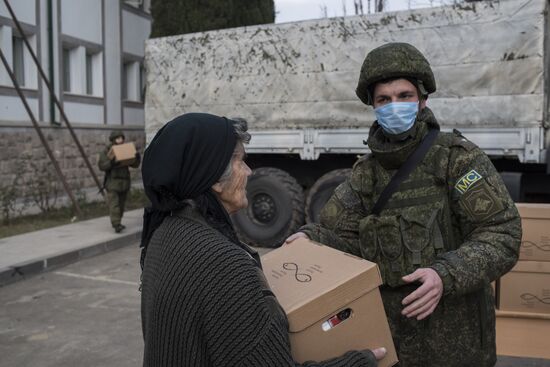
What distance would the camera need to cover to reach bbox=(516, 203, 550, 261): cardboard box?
10.1 feet

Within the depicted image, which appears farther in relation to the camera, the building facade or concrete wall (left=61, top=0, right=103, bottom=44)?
concrete wall (left=61, top=0, right=103, bottom=44)

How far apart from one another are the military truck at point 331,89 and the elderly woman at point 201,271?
5453 mm

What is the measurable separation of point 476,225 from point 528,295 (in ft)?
5.24

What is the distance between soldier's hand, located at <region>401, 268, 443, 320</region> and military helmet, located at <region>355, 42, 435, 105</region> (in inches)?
27.9

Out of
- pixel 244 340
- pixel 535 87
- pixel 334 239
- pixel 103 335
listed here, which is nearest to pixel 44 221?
pixel 103 335

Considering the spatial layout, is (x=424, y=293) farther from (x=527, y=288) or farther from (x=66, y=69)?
(x=66, y=69)

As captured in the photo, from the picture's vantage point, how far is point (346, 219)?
7.22ft

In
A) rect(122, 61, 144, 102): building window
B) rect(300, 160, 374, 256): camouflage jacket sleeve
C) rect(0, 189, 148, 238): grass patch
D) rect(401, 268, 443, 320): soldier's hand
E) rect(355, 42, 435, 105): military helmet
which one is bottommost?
rect(0, 189, 148, 238): grass patch

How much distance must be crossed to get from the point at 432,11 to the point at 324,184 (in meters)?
2.46

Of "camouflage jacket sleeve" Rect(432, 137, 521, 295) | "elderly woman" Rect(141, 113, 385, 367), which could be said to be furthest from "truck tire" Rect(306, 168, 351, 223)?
"elderly woman" Rect(141, 113, 385, 367)

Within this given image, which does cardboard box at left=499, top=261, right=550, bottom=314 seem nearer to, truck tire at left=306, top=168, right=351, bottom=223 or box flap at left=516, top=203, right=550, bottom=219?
box flap at left=516, top=203, right=550, bottom=219

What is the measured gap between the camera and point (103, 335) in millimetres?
4684

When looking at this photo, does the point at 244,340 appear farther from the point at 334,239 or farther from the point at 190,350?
the point at 334,239

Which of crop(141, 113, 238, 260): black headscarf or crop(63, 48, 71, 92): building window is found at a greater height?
crop(63, 48, 71, 92): building window
